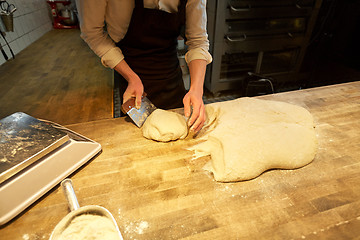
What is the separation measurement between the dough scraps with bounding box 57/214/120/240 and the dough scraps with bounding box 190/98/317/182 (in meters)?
0.40

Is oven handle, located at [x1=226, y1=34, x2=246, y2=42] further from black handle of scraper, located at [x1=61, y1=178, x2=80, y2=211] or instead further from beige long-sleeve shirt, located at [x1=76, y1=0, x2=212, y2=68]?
black handle of scraper, located at [x1=61, y1=178, x2=80, y2=211]

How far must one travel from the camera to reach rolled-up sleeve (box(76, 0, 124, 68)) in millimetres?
888

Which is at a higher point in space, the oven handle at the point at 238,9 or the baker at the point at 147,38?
the oven handle at the point at 238,9

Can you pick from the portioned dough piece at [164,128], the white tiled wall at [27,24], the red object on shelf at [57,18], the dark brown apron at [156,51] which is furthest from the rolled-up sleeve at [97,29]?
the red object on shelf at [57,18]

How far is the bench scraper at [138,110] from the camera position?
3.14 ft

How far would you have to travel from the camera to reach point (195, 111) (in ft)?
3.06

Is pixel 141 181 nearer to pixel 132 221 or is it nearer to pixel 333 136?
pixel 132 221

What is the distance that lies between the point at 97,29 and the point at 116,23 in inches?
4.2

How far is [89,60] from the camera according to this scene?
223cm

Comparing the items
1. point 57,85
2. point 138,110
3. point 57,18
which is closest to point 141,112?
point 138,110

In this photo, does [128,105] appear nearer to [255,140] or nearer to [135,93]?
[135,93]

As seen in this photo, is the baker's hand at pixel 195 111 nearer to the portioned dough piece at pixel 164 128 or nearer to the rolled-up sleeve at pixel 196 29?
the portioned dough piece at pixel 164 128

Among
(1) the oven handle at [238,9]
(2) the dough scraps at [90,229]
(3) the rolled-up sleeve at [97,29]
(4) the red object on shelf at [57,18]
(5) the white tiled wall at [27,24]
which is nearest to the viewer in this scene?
(2) the dough scraps at [90,229]

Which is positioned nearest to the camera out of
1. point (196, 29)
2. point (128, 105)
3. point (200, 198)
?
point (200, 198)
